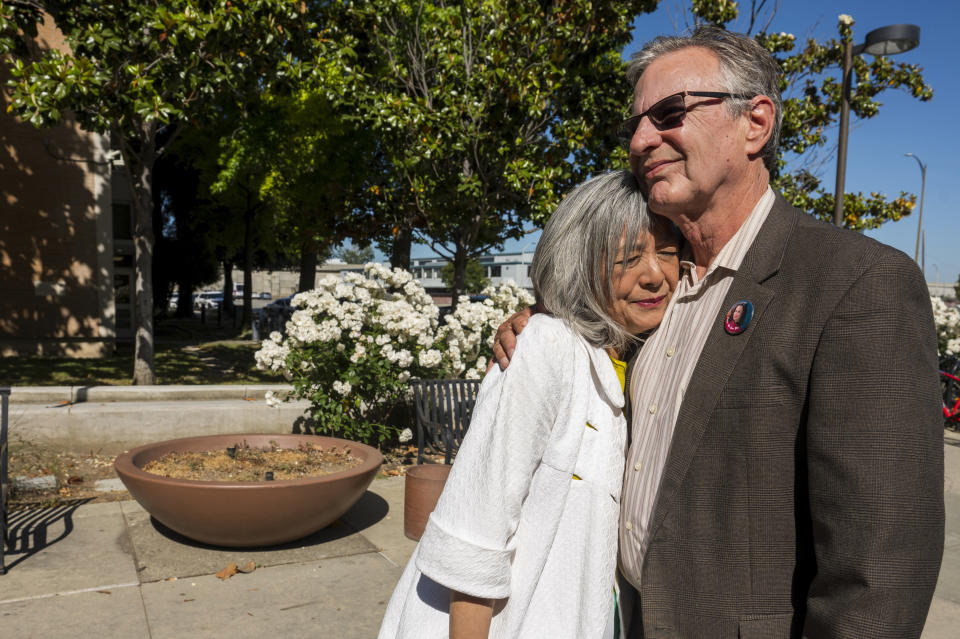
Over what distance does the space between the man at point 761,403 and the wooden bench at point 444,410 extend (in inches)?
196

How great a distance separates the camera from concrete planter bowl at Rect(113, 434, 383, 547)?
4.29 meters

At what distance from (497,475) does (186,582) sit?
352cm

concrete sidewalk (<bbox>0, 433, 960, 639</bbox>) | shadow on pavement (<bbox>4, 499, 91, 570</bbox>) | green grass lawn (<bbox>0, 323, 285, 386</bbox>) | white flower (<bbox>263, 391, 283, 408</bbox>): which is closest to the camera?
concrete sidewalk (<bbox>0, 433, 960, 639</bbox>)

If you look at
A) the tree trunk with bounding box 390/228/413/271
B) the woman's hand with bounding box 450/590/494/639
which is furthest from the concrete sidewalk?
the tree trunk with bounding box 390/228/413/271

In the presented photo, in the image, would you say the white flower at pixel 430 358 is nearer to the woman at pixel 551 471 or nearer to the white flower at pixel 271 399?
the white flower at pixel 271 399

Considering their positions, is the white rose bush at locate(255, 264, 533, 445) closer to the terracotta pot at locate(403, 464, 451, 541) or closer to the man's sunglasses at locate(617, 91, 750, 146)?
the terracotta pot at locate(403, 464, 451, 541)

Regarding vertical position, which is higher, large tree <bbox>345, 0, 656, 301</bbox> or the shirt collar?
large tree <bbox>345, 0, 656, 301</bbox>

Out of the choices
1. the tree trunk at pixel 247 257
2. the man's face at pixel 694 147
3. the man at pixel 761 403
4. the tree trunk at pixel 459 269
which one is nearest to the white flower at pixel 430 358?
the tree trunk at pixel 459 269

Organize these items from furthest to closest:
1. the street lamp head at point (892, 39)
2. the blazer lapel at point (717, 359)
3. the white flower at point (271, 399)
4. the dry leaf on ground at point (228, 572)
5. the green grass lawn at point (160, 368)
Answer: the green grass lawn at point (160, 368), the street lamp head at point (892, 39), the white flower at point (271, 399), the dry leaf on ground at point (228, 572), the blazer lapel at point (717, 359)

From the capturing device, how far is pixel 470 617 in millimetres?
1478

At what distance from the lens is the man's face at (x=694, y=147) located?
1.59 meters

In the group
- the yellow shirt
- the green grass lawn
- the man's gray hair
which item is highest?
the man's gray hair

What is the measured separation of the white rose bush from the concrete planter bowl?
1949 millimetres

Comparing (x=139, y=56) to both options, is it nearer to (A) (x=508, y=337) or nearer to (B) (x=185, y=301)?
(A) (x=508, y=337)
